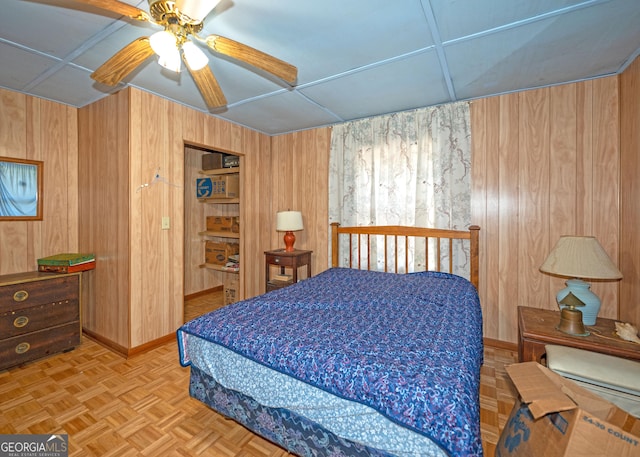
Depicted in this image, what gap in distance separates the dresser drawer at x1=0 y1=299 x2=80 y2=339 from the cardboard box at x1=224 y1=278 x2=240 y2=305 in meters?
1.59

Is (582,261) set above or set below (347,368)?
above

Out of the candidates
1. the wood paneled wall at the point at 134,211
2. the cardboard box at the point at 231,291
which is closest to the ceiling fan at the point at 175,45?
the wood paneled wall at the point at 134,211

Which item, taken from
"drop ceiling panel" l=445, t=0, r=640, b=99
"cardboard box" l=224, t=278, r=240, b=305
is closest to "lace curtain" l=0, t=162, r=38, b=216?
"cardboard box" l=224, t=278, r=240, b=305

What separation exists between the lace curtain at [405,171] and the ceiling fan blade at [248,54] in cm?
175

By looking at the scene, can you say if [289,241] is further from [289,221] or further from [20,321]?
[20,321]

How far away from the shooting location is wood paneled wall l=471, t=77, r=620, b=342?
2297mm

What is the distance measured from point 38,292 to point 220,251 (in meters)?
1.92

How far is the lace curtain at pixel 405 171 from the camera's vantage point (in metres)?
2.78

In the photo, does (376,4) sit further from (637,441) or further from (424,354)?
(637,441)

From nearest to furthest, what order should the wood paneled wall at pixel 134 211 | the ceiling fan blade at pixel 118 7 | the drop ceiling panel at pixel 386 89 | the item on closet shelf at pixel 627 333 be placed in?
1. the ceiling fan blade at pixel 118 7
2. the item on closet shelf at pixel 627 333
3. the drop ceiling panel at pixel 386 89
4. the wood paneled wall at pixel 134 211

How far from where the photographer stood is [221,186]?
12.6 feet

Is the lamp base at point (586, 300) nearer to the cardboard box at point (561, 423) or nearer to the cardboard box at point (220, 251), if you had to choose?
the cardboard box at point (561, 423)

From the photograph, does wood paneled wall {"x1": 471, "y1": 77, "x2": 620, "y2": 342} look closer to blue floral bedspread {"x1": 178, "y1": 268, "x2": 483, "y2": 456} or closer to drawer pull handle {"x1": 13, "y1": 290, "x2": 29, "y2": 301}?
blue floral bedspread {"x1": 178, "y1": 268, "x2": 483, "y2": 456}

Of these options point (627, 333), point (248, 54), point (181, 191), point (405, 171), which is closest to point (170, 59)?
point (248, 54)
